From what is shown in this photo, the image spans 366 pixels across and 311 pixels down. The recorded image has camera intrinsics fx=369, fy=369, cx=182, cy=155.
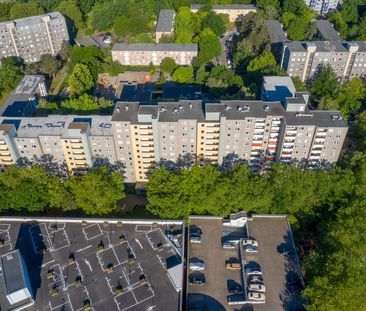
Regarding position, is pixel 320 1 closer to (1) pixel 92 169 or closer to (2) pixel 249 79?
(2) pixel 249 79

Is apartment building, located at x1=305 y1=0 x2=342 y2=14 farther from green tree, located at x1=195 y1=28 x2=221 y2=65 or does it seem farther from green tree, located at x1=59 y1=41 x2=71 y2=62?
green tree, located at x1=59 y1=41 x2=71 y2=62

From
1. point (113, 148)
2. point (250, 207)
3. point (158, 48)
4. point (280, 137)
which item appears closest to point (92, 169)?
point (113, 148)

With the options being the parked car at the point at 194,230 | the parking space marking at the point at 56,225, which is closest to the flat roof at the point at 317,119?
the parked car at the point at 194,230

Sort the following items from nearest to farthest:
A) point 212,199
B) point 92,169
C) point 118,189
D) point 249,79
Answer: point 212,199
point 118,189
point 92,169
point 249,79

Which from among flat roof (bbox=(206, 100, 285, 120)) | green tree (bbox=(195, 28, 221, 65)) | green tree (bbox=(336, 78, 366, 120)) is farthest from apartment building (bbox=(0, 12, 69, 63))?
green tree (bbox=(336, 78, 366, 120))

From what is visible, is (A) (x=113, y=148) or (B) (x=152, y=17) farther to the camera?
(B) (x=152, y=17)

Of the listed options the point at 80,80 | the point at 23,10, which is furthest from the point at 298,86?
the point at 23,10

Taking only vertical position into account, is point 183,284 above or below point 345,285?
below
